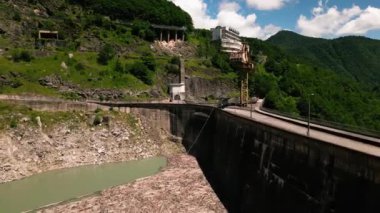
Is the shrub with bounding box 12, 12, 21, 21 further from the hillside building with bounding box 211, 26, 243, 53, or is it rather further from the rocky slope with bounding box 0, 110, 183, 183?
the hillside building with bounding box 211, 26, 243, 53

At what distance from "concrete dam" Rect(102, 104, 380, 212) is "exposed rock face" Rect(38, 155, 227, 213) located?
1725 mm

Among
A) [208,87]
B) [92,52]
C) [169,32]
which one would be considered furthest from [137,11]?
[208,87]

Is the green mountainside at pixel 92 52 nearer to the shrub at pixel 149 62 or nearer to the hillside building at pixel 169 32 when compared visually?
the shrub at pixel 149 62

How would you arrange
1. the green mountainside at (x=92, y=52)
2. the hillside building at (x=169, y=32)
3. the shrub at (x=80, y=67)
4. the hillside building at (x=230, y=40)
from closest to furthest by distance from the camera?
the hillside building at (x=230, y=40)
the green mountainside at (x=92, y=52)
the shrub at (x=80, y=67)
the hillside building at (x=169, y=32)

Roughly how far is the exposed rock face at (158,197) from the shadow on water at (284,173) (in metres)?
1.72

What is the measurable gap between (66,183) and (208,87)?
175 ft

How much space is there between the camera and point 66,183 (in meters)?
51.6

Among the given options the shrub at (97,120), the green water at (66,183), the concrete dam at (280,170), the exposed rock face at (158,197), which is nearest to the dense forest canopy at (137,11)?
the shrub at (97,120)

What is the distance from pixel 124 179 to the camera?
52.8 m

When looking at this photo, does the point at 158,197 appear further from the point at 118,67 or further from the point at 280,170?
the point at 118,67

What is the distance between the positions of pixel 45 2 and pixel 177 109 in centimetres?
5429

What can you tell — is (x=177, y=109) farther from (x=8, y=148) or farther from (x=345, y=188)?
(x=345, y=188)

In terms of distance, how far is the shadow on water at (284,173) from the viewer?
80.3ft

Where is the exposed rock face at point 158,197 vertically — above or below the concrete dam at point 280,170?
below
